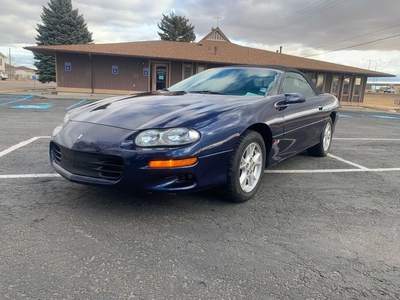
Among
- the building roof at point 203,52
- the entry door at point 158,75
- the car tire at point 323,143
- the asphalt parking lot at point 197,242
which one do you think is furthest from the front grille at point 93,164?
the entry door at point 158,75

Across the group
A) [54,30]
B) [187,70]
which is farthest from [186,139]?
[54,30]

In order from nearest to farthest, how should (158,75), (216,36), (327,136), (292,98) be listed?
(292,98) < (327,136) < (158,75) < (216,36)

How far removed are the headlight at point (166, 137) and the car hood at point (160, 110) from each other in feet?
0.19

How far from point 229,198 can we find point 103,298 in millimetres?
1657

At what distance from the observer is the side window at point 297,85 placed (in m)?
4.18

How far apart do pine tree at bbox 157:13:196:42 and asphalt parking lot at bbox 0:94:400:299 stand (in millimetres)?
44166

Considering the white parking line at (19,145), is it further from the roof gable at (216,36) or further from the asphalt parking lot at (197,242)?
the roof gable at (216,36)

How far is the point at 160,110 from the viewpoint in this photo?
3.03 metres

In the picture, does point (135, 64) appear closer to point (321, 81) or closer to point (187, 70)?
point (187, 70)

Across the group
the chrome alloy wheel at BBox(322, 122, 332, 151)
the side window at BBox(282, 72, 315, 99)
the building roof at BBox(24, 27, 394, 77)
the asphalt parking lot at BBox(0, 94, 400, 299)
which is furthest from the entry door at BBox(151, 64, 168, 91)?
the asphalt parking lot at BBox(0, 94, 400, 299)

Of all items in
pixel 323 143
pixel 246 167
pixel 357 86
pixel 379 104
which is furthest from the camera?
pixel 379 104

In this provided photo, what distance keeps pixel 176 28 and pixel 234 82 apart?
44281 mm

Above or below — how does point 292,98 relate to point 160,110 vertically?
above

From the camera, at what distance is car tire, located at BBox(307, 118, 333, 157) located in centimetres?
527
